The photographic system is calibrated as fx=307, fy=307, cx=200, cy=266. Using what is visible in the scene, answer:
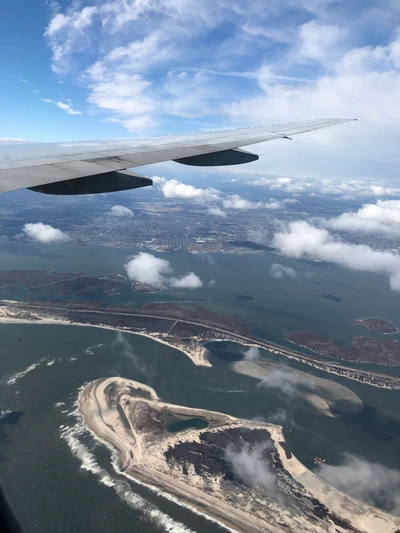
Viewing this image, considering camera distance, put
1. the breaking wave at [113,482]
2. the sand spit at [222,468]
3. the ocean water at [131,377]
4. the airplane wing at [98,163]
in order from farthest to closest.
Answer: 1. the ocean water at [131,377]
2. the sand spit at [222,468]
3. the breaking wave at [113,482]
4. the airplane wing at [98,163]

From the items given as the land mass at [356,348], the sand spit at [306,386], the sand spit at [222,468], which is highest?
the sand spit at [222,468]

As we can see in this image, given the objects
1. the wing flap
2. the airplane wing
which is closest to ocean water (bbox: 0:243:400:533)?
the airplane wing

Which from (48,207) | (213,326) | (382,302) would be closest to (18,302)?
(213,326)

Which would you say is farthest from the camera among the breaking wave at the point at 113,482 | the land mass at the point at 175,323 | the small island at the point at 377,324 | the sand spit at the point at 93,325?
the small island at the point at 377,324

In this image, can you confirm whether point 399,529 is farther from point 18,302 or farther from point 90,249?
point 90,249

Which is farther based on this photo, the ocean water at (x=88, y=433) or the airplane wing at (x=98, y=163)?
the ocean water at (x=88, y=433)

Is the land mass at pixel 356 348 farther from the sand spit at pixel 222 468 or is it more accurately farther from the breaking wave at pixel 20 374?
the breaking wave at pixel 20 374

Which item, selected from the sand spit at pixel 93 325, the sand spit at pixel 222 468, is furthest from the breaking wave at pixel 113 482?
the sand spit at pixel 93 325

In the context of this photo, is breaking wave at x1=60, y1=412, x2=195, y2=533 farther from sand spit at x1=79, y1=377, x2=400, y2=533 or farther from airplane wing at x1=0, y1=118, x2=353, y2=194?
airplane wing at x1=0, y1=118, x2=353, y2=194
